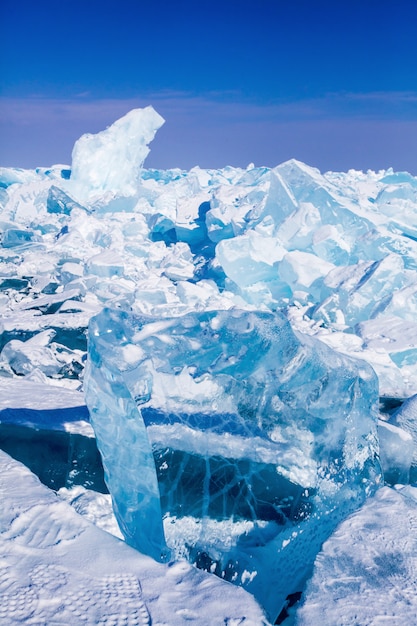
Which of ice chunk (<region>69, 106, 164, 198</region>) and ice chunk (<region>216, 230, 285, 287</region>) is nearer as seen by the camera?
ice chunk (<region>216, 230, 285, 287</region>)

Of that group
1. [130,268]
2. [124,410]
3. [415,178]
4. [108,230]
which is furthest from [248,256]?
[415,178]

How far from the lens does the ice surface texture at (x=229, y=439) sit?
1453 millimetres

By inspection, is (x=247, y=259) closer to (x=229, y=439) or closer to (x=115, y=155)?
(x=229, y=439)

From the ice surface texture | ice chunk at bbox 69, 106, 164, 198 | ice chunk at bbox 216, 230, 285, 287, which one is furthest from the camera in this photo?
ice chunk at bbox 69, 106, 164, 198

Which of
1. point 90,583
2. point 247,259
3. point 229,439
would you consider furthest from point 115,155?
point 90,583

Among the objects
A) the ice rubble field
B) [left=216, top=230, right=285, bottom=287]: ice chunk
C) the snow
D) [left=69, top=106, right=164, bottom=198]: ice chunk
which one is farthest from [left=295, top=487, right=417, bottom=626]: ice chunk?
[left=69, top=106, right=164, bottom=198]: ice chunk

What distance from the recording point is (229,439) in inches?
63.2

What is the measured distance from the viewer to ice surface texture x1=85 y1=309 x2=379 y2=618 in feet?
4.77

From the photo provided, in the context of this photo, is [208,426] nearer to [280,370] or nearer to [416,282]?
[280,370]

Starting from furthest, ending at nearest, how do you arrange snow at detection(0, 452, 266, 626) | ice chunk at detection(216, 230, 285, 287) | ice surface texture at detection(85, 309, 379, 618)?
ice chunk at detection(216, 230, 285, 287)
ice surface texture at detection(85, 309, 379, 618)
snow at detection(0, 452, 266, 626)

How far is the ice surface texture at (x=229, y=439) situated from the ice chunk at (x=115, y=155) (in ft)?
36.3

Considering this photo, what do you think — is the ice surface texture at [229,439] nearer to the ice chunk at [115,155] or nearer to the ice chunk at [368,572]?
the ice chunk at [368,572]

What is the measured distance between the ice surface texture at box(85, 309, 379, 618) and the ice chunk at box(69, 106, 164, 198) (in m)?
11.1

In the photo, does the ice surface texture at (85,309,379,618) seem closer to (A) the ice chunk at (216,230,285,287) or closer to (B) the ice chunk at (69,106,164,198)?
(A) the ice chunk at (216,230,285,287)
